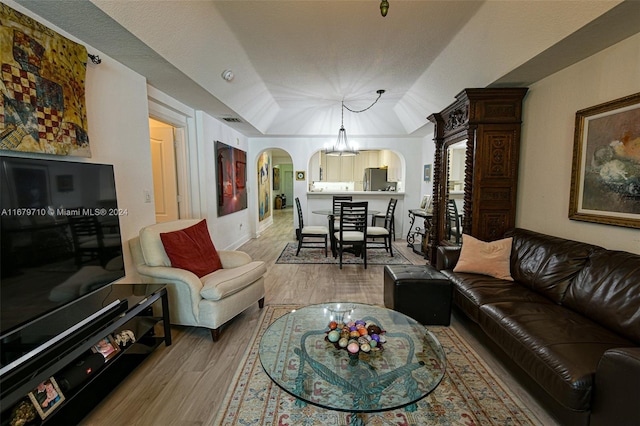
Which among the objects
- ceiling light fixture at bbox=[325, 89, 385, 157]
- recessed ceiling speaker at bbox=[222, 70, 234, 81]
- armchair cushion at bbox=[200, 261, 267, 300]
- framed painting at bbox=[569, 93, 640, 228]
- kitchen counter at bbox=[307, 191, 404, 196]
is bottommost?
armchair cushion at bbox=[200, 261, 267, 300]

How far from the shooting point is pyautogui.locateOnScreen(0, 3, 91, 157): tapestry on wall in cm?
149

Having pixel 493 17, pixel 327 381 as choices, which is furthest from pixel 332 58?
pixel 327 381

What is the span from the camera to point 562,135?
95.1 inches

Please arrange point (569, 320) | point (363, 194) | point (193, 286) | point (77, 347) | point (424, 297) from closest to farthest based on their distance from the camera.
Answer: point (77, 347), point (569, 320), point (193, 286), point (424, 297), point (363, 194)

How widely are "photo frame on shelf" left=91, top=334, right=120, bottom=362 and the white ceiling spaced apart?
1.98 meters

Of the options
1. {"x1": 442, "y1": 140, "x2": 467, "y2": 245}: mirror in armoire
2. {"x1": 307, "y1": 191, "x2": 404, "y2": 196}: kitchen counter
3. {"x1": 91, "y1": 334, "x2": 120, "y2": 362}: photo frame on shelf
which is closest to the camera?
{"x1": 91, "y1": 334, "x2": 120, "y2": 362}: photo frame on shelf

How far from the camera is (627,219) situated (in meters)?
1.90

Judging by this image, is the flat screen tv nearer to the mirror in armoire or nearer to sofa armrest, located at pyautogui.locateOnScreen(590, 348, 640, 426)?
sofa armrest, located at pyautogui.locateOnScreen(590, 348, 640, 426)

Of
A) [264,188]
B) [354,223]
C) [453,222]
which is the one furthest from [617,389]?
[264,188]

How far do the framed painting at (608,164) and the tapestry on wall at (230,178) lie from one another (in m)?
A: 4.35

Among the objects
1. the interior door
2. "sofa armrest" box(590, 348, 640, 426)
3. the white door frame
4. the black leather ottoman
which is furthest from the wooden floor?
the interior door

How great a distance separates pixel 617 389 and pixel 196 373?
2.21 metres

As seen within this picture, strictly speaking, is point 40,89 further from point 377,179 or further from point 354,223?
point 377,179

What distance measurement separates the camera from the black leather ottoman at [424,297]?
240 cm
